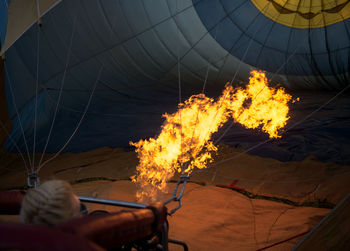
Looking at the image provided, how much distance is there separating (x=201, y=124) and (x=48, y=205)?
16.6ft

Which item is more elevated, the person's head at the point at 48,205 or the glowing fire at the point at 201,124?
the glowing fire at the point at 201,124

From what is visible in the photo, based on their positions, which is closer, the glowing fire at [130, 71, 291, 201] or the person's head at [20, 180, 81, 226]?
the person's head at [20, 180, 81, 226]

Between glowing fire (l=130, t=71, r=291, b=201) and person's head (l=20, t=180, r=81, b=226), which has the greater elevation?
glowing fire (l=130, t=71, r=291, b=201)

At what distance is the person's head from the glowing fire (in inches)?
149

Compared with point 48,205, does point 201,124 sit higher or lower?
higher

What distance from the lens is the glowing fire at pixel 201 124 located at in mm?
5074

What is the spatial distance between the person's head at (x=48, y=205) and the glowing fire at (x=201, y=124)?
3.78 m

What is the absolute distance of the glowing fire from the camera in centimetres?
507

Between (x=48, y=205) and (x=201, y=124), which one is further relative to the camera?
(x=201, y=124)

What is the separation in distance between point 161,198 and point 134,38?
2756 mm

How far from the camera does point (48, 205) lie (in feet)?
2.75

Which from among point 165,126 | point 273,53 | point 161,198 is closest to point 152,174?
point 161,198

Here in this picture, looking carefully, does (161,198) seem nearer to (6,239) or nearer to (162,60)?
(162,60)

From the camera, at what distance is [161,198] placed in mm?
4070
